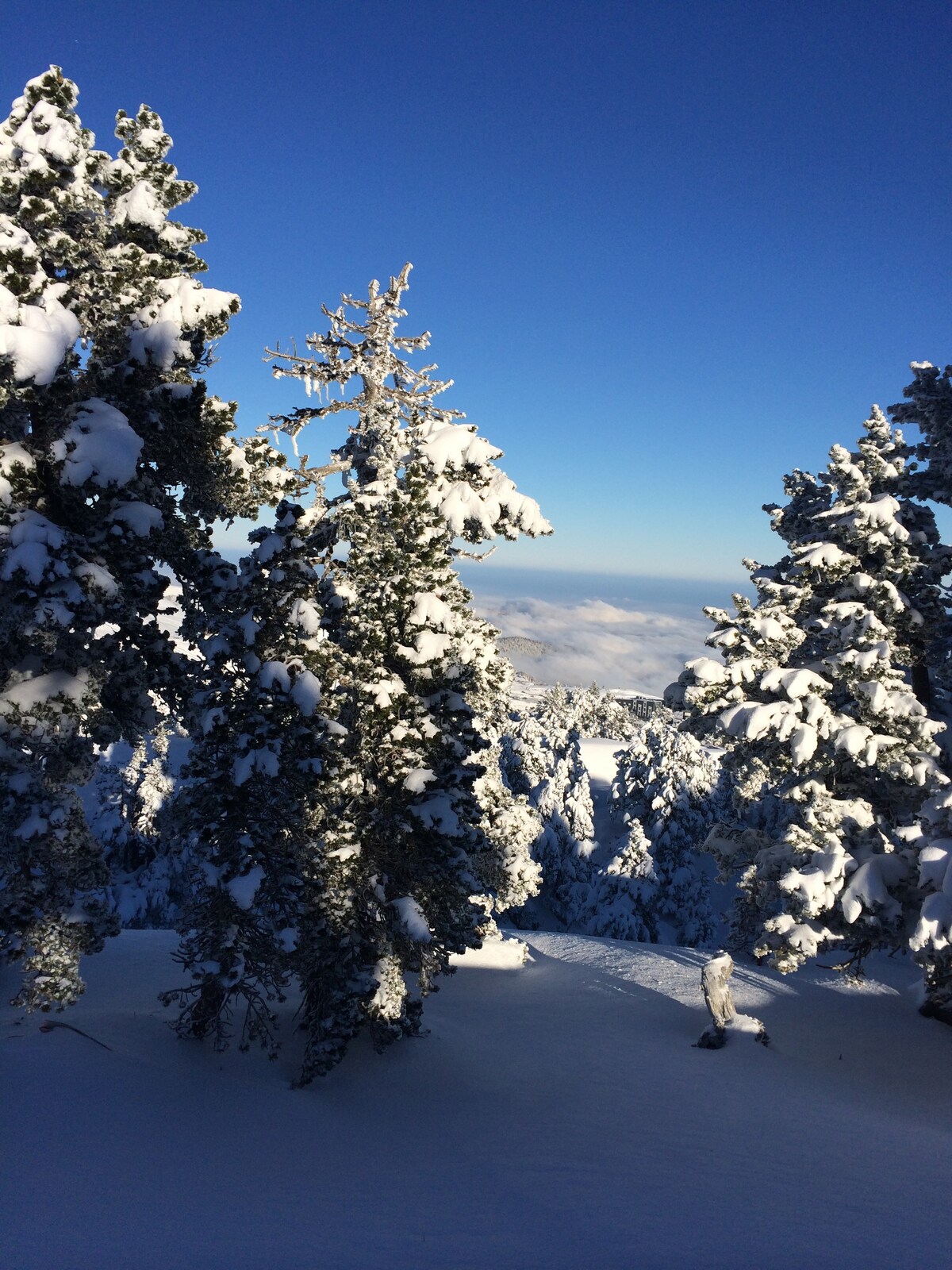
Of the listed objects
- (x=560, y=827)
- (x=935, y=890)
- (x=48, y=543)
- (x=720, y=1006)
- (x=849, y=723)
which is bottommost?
(x=560, y=827)

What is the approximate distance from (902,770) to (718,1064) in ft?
22.3

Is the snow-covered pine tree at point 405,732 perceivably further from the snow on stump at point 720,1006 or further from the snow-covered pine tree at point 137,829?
the snow-covered pine tree at point 137,829

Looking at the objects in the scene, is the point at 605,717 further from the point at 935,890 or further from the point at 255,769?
the point at 255,769

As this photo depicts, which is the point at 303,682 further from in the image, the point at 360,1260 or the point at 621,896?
the point at 621,896

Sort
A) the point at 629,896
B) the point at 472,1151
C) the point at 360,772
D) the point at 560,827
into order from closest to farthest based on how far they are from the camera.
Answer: the point at 472,1151, the point at 360,772, the point at 629,896, the point at 560,827

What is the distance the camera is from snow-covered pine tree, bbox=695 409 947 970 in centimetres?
1367

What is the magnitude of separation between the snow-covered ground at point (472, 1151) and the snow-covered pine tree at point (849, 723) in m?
3.00

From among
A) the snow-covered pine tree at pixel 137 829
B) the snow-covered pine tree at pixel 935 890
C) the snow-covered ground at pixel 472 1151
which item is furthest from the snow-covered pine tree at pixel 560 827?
the snow-covered pine tree at pixel 935 890

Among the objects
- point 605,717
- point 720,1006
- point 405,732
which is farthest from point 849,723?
point 605,717

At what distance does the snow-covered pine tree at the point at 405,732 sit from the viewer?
10.9 meters

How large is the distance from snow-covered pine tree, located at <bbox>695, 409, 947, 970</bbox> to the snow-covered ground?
3003 millimetres

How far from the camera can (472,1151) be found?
29.5ft

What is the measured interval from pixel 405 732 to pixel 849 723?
9.34 meters

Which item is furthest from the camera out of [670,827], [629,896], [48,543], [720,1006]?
[670,827]
